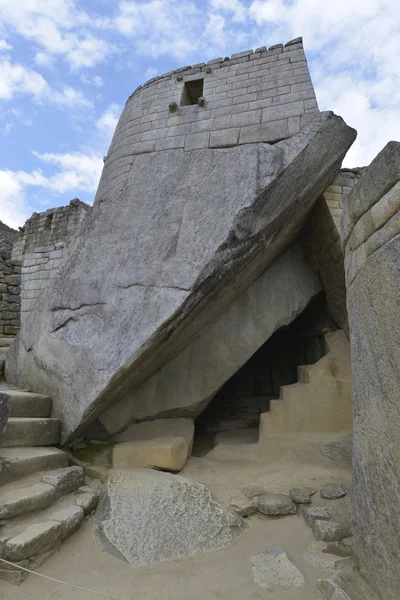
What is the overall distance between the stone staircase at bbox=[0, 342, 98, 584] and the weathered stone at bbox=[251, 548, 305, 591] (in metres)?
1.23

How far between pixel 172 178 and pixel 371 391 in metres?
3.05

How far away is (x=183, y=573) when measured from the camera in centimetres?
194

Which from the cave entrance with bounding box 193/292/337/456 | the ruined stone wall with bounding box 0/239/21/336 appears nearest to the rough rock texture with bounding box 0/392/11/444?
the cave entrance with bounding box 193/292/337/456

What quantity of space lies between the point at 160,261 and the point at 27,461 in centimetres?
198

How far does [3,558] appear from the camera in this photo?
1845 mm

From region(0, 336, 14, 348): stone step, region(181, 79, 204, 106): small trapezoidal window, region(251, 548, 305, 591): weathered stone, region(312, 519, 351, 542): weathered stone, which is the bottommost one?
region(251, 548, 305, 591): weathered stone

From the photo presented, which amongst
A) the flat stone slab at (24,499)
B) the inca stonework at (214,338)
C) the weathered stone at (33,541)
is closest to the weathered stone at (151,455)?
the inca stonework at (214,338)

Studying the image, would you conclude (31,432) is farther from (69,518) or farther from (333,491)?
(333,491)

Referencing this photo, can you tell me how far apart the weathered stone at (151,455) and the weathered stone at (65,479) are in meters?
0.45

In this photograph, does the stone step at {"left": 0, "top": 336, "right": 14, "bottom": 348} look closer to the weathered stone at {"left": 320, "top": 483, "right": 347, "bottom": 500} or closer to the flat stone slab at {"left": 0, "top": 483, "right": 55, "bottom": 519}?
the flat stone slab at {"left": 0, "top": 483, "right": 55, "bottom": 519}

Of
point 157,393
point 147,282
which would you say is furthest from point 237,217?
point 157,393

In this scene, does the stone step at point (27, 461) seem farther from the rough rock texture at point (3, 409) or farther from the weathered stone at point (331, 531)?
the weathered stone at point (331, 531)

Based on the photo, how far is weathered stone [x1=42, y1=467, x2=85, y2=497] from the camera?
8.16 ft

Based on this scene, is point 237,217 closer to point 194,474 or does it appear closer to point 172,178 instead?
point 172,178
